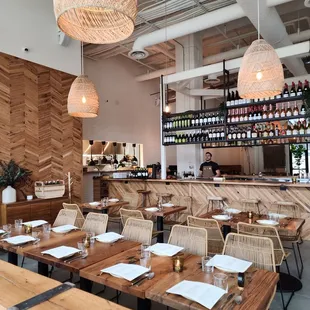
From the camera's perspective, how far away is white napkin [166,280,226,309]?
1623 mm

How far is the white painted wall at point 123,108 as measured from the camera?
958cm

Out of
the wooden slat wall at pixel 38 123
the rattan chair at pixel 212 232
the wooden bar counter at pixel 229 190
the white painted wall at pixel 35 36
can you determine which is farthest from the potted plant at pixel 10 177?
the rattan chair at pixel 212 232

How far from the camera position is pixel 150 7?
A: 6.58 meters

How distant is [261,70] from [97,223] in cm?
279

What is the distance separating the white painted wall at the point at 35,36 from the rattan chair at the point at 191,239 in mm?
5152

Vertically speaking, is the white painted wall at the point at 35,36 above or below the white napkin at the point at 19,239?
above

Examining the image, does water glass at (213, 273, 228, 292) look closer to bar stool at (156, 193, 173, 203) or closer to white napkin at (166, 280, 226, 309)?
white napkin at (166, 280, 226, 309)

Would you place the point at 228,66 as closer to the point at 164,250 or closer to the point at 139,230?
the point at 139,230

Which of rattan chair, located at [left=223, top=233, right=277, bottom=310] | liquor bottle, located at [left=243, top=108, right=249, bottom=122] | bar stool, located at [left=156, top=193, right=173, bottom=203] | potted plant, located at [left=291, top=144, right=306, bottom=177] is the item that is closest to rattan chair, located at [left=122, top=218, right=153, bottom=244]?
rattan chair, located at [left=223, top=233, right=277, bottom=310]

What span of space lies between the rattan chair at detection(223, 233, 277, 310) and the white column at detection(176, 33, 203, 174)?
588 centimetres

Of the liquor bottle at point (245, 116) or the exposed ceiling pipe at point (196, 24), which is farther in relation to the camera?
the liquor bottle at point (245, 116)

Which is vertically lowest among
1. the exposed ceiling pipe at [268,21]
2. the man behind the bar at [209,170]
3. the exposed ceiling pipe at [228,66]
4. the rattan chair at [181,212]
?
the rattan chair at [181,212]

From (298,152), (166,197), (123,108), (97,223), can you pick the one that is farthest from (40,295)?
(298,152)

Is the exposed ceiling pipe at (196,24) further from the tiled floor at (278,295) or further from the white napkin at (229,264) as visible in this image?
the white napkin at (229,264)
